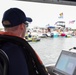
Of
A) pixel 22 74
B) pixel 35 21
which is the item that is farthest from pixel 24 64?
pixel 35 21

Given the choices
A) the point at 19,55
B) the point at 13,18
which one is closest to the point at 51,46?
the point at 13,18

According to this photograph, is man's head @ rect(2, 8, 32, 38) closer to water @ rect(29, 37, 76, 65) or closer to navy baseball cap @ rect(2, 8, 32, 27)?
navy baseball cap @ rect(2, 8, 32, 27)

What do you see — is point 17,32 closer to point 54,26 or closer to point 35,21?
point 35,21

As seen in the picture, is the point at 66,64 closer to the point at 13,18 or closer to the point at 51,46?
the point at 13,18

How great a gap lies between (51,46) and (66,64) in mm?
1254

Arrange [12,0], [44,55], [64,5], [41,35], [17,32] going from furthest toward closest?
[44,55], [41,35], [64,5], [12,0], [17,32]

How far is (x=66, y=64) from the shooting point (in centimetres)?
169

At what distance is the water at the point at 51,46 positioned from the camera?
106 inches

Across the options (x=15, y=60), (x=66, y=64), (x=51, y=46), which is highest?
(x=15, y=60)

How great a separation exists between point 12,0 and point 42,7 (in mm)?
419

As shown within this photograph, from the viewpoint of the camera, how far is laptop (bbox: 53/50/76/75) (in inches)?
63.1

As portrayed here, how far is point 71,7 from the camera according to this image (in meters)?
2.36

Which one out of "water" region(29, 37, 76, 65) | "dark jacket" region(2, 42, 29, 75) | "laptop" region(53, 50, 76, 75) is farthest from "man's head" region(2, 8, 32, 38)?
"water" region(29, 37, 76, 65)

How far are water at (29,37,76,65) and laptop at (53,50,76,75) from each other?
32.1 inches
